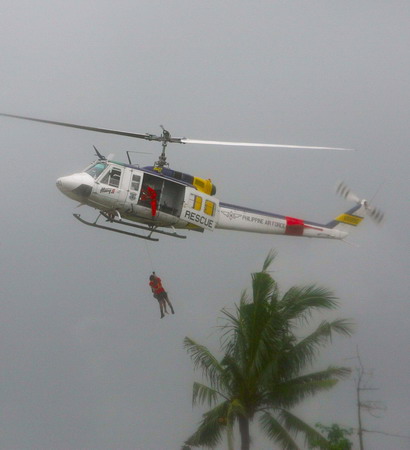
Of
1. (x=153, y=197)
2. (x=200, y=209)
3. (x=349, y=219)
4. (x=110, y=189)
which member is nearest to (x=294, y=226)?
(x=349, y=219)

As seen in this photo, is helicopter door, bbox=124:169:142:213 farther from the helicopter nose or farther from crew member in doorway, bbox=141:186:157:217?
the helicopter nose

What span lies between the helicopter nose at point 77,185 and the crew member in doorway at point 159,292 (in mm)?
3887

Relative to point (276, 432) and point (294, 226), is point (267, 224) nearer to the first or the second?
point (294, 226)

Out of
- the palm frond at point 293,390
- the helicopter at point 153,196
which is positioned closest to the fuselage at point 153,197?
the helicopter at point 153,196

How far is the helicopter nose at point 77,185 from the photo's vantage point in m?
29.0

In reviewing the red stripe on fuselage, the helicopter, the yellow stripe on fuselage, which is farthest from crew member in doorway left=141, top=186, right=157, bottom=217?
the yellow stripe on fuselage

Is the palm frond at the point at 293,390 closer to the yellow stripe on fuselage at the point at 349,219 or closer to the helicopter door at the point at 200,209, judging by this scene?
the helicopter door at the point at 200,209

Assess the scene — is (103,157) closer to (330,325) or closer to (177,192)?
(177,192)

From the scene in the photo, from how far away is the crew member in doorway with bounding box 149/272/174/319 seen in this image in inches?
1214

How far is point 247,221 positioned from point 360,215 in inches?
225

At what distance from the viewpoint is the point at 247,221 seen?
33.0 meters

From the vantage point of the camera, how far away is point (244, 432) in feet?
94.2

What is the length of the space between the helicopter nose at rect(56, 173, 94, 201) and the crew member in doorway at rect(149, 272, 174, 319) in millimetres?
3887

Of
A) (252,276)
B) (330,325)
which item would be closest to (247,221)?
(252,276)
